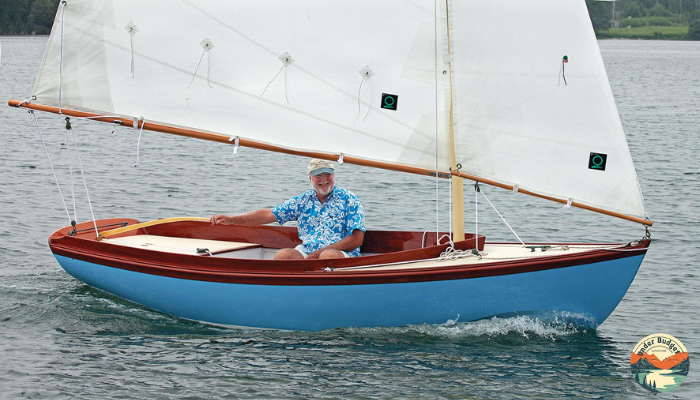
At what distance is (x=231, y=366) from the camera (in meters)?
7.09

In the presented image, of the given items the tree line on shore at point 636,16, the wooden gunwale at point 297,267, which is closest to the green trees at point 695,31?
the tree line on shore at point 636,16

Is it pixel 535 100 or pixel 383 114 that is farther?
pixel 383 114

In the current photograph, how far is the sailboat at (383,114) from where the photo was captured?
7.12 metres

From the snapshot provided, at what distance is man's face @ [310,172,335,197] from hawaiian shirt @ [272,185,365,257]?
0.09 metres

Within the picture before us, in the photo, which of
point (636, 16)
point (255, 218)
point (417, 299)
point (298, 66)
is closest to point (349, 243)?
point (417, 299)

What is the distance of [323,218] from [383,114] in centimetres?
117

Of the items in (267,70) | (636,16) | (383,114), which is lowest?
(383,114)

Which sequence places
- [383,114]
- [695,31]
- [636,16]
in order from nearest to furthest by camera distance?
1. [383,114]
2. [695,31]
3. [636,16]

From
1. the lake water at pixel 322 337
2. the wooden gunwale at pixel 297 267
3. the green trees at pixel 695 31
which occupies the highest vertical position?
the green trees at pixel 695 31

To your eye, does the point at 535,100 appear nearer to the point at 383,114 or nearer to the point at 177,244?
the point at 383,114

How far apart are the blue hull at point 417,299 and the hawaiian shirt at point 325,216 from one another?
64 centimetres

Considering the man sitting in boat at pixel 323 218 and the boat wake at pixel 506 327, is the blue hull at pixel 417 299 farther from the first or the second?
the man sitting in boat at pixel 323 218

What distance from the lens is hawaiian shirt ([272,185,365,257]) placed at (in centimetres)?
Answer: 783

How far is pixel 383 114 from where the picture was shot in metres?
7.38
